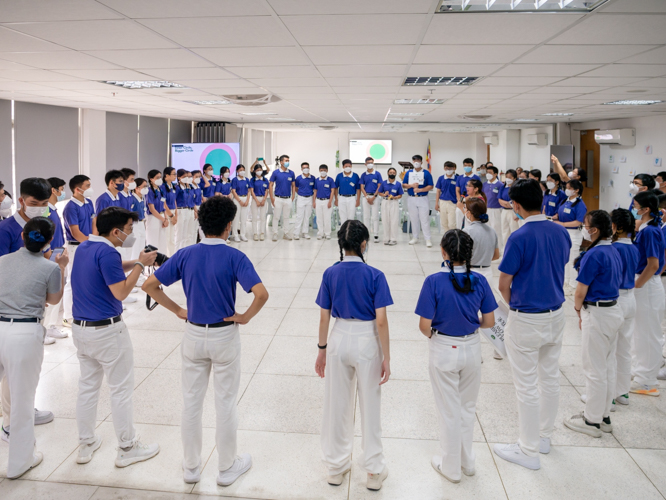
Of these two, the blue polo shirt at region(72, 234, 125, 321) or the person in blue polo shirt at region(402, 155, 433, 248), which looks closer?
the blue polo shirt at region(72, 234, 125, 321)

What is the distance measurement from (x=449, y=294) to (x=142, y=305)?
15.5ft

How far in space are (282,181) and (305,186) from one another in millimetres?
514

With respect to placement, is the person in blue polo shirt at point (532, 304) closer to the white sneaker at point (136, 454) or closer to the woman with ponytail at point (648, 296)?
the woman with ponytail at point (648, 296)

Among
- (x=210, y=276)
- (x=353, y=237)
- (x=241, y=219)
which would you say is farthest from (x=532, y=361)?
(x=241, y=219)

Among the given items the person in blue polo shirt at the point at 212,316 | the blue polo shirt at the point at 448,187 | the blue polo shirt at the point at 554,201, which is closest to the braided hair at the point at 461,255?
the person in blue polo shirt at the point at 212,316

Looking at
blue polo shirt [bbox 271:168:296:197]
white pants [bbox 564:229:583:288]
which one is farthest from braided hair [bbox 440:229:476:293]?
blue polo shirt [bbox 271:168:296:197]

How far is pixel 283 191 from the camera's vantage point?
10.8m

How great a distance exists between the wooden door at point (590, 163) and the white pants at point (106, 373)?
12200mm

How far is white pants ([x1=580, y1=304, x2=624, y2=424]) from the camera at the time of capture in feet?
10.3

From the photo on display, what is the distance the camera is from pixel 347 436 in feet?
8.81

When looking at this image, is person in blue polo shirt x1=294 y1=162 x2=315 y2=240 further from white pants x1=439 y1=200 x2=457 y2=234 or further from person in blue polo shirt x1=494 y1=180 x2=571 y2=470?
person in blue polo shirt x1=494 y1=180 x2=571 y2=470

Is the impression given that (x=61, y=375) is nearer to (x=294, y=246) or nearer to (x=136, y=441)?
(x=136, y=441)

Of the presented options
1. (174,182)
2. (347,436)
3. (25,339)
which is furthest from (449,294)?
(174,182)

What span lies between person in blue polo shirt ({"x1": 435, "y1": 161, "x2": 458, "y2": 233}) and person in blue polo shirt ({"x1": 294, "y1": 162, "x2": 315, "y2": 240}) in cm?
275
